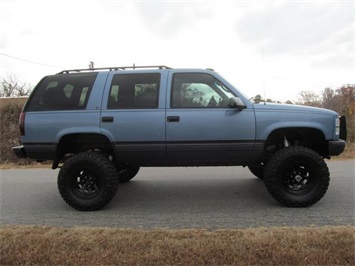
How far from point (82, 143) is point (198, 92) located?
1.92m

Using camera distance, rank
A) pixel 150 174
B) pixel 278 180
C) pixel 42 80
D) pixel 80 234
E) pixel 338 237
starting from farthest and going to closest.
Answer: pixel 150 174 → pixel 42 80 → pixel 278 180 → pixel 80 234 → pixel 338 237

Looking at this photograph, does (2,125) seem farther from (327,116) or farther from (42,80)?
(327,116)

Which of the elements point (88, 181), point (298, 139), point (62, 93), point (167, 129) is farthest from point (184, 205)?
point (62, 93)

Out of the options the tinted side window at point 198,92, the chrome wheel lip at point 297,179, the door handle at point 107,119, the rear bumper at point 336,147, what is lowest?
the chrome wheel lip at point 297,179

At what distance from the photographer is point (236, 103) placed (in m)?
5.04

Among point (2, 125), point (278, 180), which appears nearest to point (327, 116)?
point (278, 180)

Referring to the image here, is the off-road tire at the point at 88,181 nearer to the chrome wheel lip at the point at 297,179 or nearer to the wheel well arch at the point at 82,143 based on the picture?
the wheel well arch at the point at 82,143

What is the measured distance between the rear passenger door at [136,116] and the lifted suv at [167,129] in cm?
1

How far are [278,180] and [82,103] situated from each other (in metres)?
3.00

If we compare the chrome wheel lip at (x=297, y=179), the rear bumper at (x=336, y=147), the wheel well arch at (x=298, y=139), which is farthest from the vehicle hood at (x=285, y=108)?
the chrome wheel lip at (x=297, y=179)

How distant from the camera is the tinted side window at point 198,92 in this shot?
5.26 meters

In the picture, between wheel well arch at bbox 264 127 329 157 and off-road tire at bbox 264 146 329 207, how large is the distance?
272 millimetres

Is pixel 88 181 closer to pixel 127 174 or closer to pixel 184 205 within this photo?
pixel 184 205

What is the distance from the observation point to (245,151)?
17.1 ft
